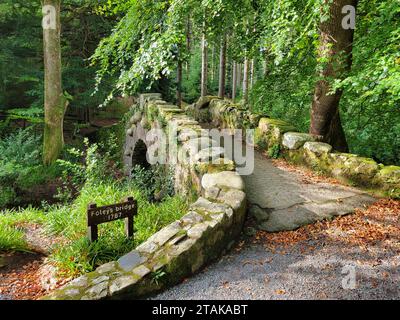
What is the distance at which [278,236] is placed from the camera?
13.4ft

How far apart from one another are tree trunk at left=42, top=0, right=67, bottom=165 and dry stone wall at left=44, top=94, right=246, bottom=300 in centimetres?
620

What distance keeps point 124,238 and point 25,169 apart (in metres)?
6.04

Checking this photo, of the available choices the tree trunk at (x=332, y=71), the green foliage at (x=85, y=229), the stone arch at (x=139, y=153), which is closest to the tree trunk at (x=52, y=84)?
the stone arch at (x=139, y=153)

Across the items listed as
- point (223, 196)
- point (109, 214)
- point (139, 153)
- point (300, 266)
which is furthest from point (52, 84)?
point (300, 266)

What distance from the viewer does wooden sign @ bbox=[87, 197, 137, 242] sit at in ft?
12.1

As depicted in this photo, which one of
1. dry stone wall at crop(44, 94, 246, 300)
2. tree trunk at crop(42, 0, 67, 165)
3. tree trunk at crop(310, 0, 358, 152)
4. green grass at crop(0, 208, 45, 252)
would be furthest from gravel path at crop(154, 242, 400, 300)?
tree trunk at crop(42, 0, 67, 165)

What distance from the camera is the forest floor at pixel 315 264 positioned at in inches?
119

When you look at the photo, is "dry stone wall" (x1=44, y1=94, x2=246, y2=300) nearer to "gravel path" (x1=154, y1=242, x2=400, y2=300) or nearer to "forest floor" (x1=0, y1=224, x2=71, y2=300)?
"gravel path" (x1=154, y1=242, x2=400, y2=300)

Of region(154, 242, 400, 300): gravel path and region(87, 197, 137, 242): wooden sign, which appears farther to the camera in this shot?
region(87, 197, 137, 242): wooden sign

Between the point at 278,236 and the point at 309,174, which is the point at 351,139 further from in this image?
the point at 278,236

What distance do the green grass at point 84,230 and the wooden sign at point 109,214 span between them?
0.44ft

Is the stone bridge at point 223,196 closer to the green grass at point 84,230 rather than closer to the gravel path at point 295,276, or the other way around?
the gravel path at point 295,276

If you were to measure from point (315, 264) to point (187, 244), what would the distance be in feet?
4.37
